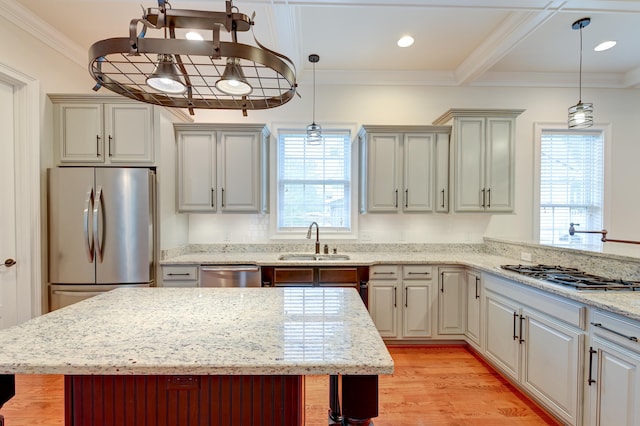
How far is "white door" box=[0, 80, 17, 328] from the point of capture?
8.02 feet

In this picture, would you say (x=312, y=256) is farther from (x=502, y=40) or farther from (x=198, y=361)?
(x=502, y=40)

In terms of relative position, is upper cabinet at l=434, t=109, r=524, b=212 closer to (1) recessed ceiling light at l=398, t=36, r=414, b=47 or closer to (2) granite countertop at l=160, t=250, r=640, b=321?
(2) granite countertop at l=160, t=250, r=640, b=321

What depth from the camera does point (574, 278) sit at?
2.05 metres

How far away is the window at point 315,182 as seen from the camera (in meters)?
3.74

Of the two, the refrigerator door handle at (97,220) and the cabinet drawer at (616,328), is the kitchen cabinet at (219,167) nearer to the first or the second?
the refrigerator door handle at (97,220)

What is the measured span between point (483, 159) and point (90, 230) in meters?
3.99

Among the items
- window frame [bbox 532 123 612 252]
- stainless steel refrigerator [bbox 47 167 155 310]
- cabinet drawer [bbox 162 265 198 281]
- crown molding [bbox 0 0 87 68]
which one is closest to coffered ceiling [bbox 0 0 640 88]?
crown molding [bbox 0 0 87 68]

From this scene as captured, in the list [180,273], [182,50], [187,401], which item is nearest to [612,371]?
[187,401]

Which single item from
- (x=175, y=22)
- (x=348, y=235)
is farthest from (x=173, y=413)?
(x=348, y=235)

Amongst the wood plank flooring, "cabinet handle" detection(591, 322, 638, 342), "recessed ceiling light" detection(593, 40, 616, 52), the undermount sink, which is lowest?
the wood plank flooring

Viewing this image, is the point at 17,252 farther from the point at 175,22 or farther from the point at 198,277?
the point at 175,22

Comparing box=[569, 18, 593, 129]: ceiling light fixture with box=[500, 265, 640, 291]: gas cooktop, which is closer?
box=[500, 265, 640, 291]: gas cooktop

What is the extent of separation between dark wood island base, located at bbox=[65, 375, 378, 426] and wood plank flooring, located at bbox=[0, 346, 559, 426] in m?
1.08

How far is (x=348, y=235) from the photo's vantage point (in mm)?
3711
